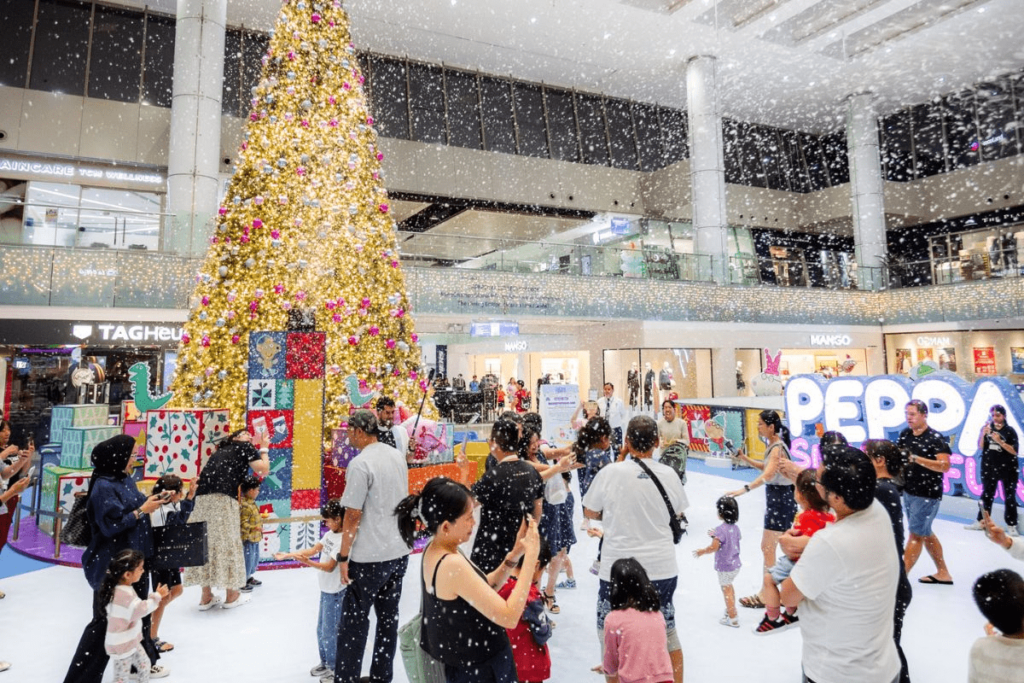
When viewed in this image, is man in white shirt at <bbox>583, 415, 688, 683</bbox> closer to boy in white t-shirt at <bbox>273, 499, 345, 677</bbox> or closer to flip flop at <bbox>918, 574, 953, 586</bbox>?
boy in white t-shirt at <bbox>273, 499, 345, 677</bbox>

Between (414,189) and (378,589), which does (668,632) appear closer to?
(378,589)

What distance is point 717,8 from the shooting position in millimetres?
16156

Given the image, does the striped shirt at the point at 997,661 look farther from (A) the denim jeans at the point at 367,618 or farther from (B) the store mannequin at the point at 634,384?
(B) the store mannequin at the point at 634,384

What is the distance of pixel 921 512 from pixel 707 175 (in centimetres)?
1479

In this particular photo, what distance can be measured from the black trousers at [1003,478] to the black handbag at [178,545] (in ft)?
22.9

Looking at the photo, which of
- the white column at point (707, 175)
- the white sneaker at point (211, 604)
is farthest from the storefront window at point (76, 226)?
the white column at point (707, 175)

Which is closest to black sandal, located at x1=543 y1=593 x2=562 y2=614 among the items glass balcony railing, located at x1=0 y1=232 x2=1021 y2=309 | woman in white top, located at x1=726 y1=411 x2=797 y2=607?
woman in white top, located at x1=726 y1=411 x2=797 y2=607

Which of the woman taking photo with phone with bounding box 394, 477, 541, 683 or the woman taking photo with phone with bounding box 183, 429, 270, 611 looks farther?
the woman taking photo with phone with bounding box 183, 429, 270, 611

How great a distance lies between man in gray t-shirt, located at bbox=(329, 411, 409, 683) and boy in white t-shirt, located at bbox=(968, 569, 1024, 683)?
2.49m

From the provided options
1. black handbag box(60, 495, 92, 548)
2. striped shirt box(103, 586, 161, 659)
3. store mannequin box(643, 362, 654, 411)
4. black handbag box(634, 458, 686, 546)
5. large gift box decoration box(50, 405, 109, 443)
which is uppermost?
store mannequin box(643, 362, 654, 411)

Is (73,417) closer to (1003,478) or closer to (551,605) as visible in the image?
(551,605)

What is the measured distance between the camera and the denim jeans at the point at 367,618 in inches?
117

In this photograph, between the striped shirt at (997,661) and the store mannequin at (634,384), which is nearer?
the striped shirt at (997,661)

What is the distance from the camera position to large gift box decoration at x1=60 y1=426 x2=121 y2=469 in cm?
654
